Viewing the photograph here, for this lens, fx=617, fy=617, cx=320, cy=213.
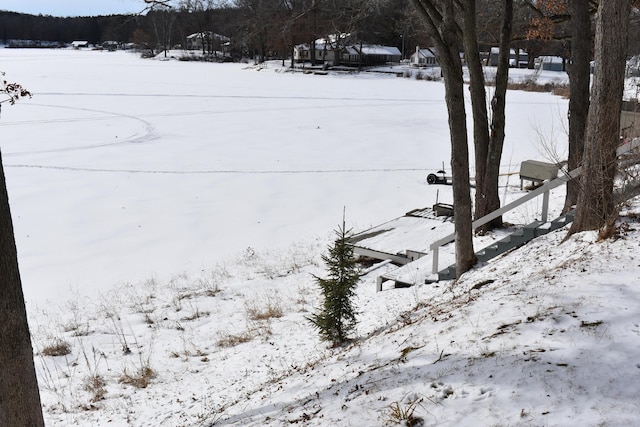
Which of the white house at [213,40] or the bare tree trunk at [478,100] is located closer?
the bare tree trunk at [478,100]

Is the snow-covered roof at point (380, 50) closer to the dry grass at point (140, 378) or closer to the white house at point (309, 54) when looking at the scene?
the white house at point (309, 54)

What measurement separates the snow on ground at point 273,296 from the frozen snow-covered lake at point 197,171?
0.10 meters

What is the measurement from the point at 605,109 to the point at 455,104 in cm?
201

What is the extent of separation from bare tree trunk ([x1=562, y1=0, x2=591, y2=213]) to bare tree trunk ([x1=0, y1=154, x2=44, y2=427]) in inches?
330

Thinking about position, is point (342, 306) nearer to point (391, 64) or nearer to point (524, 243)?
point (524, 243)

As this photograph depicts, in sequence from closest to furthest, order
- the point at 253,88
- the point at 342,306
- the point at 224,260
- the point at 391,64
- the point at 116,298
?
the point at 342,306 < the point at 116,298 < the point at 224,260 < the point at 253,88 < the point at 391,64

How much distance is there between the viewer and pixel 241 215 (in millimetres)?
15414

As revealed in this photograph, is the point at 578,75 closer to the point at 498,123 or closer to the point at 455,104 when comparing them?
the point at 498,123

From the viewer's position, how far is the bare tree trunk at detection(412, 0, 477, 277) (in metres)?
8.01

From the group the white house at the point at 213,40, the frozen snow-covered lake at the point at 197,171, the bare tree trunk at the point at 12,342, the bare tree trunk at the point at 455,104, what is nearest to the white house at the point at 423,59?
the white house at the point at 213,40

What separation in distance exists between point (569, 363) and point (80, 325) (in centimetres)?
731

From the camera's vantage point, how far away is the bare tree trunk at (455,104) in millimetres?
8008

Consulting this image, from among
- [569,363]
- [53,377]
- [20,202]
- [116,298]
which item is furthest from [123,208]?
[569,363]

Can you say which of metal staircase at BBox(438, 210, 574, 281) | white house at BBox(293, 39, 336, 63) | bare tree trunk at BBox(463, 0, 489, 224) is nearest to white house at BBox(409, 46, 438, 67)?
white house at BBox(293, 39, 336, 63)
